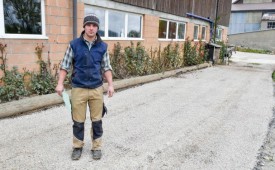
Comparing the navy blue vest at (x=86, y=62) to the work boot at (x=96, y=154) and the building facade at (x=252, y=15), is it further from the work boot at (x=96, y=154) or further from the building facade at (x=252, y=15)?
the building facade at (x=252, y=15)

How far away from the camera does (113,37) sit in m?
9.45

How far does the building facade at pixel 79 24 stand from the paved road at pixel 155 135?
182cm

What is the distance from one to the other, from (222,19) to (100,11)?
17050 mm

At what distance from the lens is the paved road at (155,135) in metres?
3.68

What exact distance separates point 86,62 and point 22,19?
3870 mm

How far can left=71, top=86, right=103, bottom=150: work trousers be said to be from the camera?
11.5 feet

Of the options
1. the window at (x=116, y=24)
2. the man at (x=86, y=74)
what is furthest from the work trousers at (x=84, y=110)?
the window at (x=116, y=24)

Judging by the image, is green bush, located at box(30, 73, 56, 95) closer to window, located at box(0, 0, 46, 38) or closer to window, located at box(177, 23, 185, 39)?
window, located at box(0, 0, 46, 38)

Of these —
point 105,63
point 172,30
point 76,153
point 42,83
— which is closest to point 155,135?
point 76,153

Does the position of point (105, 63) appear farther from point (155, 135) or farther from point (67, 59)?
point (155, 135)

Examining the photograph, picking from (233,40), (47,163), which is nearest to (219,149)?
(47,163)

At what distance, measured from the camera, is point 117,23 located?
9656mm

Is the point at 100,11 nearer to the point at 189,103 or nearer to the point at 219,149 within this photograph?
the point at 189,103

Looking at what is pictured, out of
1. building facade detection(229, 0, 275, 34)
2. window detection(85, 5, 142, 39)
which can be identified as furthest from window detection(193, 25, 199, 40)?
building facade detection(229, 0, 275, 34)
